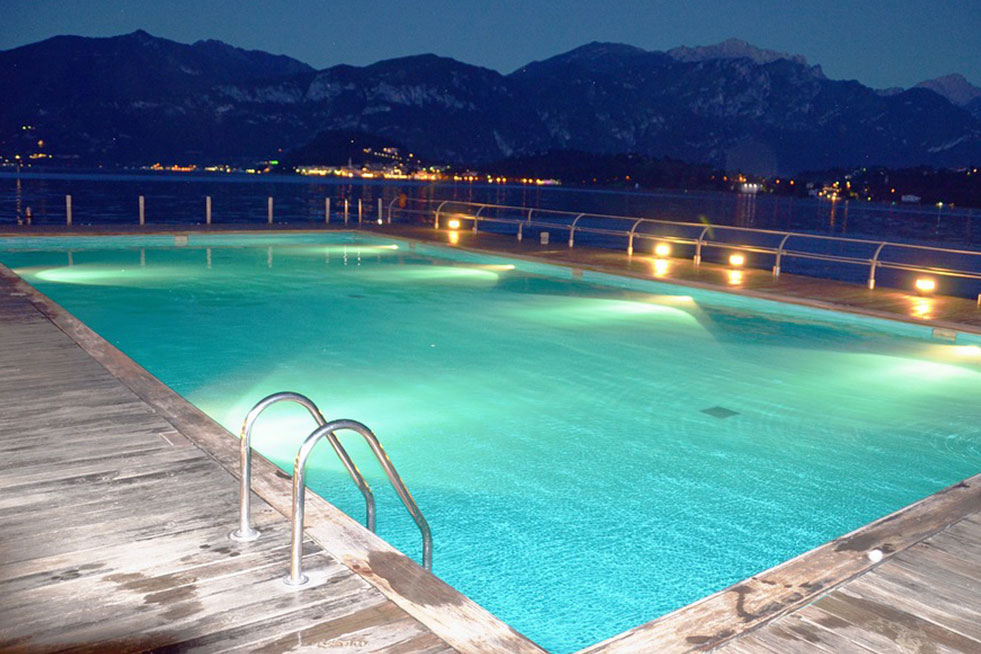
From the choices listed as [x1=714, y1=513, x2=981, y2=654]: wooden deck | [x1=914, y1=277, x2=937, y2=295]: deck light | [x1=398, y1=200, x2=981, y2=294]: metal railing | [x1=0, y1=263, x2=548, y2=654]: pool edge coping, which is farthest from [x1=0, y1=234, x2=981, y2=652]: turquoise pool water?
[x1=914, y1=277, x2=937, y2=295]: deck light

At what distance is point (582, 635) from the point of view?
4.39 metres

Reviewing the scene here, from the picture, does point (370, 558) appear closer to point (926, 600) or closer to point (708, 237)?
point (926, 600)

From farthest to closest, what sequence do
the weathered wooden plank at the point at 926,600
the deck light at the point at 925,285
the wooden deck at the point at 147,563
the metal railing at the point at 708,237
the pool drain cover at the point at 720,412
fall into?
the deck light at the point at 925,285
the metal railing at the point at 708,237
the pool drain cover at the point at 720,412
the weathered wooden plank at the point at 926,600
the wooden deck at the point at 147,563

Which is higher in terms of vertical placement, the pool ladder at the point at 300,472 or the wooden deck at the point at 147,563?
the pool ladder at the point at 300,472

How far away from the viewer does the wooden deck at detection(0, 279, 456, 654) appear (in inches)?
110

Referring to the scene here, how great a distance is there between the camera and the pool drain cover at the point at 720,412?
322 inches

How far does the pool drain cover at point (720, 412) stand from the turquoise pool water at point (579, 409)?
0.05 m

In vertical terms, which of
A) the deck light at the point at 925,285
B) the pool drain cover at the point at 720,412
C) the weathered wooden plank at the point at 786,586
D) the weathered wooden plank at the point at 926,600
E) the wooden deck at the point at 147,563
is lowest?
the pool drain cover at the point at 720,412

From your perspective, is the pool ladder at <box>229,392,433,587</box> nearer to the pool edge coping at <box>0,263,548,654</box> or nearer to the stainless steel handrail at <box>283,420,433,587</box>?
the stainless steel handrail at <box>283,420,433,587</box>

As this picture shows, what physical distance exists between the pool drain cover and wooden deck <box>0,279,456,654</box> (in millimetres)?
5181

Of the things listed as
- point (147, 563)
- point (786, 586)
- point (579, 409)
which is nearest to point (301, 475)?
point (147, 563)

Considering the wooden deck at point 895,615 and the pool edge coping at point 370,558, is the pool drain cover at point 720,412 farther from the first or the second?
the pool edge coping at point 370,558

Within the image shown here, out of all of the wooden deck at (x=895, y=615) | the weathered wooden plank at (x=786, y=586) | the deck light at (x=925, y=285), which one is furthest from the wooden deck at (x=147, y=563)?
the deck light at (x=925, y=285)

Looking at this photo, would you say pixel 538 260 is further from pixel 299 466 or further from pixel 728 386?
pixel 299 466
